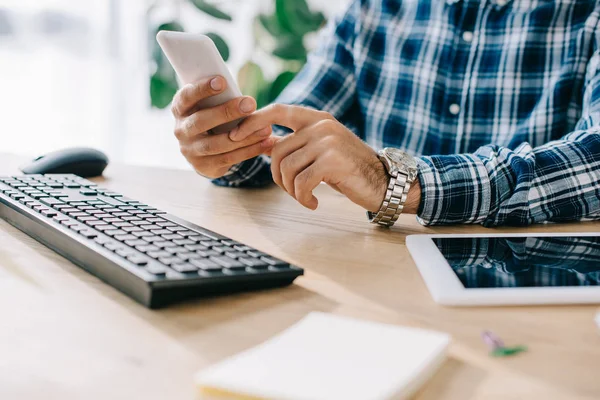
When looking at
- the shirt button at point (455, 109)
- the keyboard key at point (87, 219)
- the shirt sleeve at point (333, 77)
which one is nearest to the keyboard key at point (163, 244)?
the keyboard key at point (87, 219)

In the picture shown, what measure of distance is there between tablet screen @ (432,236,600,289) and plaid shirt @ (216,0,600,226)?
0.46 meters

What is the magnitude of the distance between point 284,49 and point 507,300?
79.5 inches

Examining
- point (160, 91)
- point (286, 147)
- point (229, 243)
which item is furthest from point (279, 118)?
point (160, 91)

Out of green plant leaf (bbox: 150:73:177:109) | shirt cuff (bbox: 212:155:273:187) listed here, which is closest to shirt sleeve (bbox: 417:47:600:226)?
shirt cuff (bbox: 212:155:273:187)

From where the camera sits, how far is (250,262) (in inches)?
20.4

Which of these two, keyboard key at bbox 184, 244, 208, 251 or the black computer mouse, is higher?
keyboard key at bbox 184, 244, 208, 251

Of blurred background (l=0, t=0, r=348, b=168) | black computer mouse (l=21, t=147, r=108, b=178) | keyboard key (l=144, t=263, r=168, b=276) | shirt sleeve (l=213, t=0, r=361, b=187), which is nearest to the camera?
keyboard key (l=144, t=263, r=168, b=276)

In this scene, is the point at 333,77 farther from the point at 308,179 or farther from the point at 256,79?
the point at 256,79

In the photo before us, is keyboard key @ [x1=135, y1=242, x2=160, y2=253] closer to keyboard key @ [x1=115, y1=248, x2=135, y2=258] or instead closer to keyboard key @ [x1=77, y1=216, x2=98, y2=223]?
keyboard key @ [x1=115, y1=248, x2=135, y2=258]

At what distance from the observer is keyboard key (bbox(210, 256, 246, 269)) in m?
0.50

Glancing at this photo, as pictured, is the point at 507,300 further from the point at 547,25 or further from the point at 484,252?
the point at 547,25

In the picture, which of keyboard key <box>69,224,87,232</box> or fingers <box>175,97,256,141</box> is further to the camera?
fingers <box>175,97,256,141</box>

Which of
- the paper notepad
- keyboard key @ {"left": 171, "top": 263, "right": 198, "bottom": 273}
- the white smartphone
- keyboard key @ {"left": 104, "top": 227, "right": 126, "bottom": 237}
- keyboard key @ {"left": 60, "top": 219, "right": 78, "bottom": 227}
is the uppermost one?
the white smartphone

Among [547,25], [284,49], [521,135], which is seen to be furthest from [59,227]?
[284,49]
